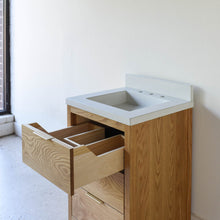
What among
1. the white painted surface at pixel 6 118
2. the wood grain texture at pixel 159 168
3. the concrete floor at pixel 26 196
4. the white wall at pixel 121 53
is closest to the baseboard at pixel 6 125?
the white painted surface at pixel 6 118

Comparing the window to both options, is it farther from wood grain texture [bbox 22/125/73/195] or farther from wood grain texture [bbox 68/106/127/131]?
wood grain texture [bbox 22/125/73/195]

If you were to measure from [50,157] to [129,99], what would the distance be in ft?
2.19

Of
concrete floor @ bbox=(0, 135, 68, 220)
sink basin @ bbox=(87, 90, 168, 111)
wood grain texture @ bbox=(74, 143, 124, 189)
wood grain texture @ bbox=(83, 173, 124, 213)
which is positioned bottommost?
concrete floor @ bbox=(0, 135, 68, 220)

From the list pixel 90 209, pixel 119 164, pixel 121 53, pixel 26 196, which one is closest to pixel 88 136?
pixel 119 164

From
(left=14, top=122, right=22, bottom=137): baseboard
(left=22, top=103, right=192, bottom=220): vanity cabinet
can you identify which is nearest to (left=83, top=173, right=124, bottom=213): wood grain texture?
(left=22, top=103, right=192, bottom=220): vanity cabinet

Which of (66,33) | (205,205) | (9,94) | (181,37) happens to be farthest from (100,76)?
(9,94)

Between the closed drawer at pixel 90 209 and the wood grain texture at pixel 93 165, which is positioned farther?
the closed drawer at pixel 90 209

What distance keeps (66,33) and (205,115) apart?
1244 mm

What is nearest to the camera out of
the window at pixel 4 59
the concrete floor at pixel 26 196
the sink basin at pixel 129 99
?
the sink basin at pixel 129 99

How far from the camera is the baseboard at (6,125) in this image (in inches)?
129

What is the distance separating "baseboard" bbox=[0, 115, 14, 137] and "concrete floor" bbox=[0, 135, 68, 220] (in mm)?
568

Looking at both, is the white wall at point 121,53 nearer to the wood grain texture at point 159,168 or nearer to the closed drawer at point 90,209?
the wood grain texture at point 159,168

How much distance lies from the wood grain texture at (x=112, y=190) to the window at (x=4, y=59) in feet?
6.60

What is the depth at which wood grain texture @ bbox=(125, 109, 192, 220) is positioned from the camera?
1416mm
